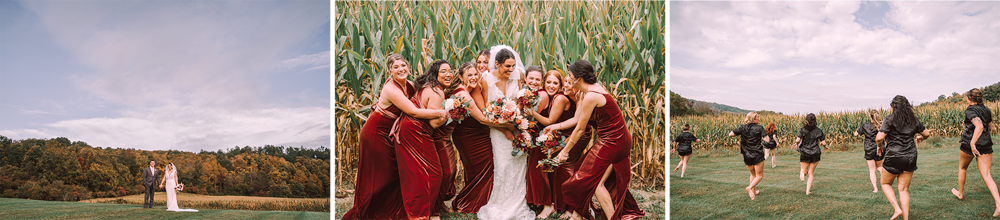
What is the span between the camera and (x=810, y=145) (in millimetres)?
5074

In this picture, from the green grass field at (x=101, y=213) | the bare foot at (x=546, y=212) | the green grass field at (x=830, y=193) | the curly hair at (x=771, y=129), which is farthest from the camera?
the green grass field at (x=101, y=213)

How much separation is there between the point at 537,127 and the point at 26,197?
10.9m

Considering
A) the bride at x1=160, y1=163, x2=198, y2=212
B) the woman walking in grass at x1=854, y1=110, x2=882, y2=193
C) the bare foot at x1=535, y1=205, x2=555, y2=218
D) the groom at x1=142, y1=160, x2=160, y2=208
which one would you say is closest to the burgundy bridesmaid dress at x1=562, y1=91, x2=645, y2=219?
the bare foot at x1=535, y1=205, x2=555, y2=218

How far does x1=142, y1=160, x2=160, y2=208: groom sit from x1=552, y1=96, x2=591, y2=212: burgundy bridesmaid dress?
7.93 m

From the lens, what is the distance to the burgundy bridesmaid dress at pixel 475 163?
4.11m

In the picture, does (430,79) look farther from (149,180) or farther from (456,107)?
(149,180)

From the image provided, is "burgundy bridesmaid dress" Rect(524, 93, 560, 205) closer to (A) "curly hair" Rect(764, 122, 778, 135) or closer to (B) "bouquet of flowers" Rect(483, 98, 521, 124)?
(B) "bouquet of flowers" Rect(483, 98, 521, 124)

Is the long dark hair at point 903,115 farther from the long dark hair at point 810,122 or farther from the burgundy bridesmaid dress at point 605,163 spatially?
the burgundy bridesmaid dress at point 605,163

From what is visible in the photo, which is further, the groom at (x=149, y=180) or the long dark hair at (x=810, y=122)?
the groom at (x=149, y=180)

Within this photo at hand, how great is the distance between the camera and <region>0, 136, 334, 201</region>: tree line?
8078mm

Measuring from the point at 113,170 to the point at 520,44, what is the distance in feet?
30.2

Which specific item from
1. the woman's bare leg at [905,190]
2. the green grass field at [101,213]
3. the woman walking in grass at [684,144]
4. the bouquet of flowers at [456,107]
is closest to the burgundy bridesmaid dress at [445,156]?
the bouquet of flowers at [456,107]

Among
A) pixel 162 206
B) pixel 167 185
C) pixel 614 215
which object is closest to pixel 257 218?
pixel 167 185

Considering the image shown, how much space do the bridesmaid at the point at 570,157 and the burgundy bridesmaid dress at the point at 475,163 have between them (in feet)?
2.30
